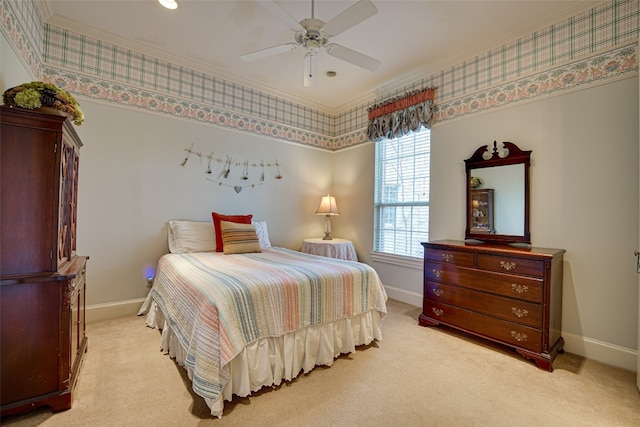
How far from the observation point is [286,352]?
74.5 inches

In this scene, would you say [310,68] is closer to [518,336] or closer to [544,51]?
[544,51]

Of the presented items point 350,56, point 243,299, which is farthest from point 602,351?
point 350,56

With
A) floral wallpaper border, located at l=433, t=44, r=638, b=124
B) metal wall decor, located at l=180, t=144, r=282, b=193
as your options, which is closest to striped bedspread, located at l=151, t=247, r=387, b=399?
metal wall decor, located at l=180, t=144, r=282, b=193

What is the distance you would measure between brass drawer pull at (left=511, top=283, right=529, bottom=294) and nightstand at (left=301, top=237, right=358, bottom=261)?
2002 millimetres

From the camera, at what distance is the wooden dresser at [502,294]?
214 centimetres

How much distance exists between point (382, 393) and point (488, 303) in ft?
4.09

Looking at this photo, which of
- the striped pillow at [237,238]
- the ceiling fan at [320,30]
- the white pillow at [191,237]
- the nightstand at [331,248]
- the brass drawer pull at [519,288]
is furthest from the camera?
the nightstand at [331,248]

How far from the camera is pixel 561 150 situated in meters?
2.45

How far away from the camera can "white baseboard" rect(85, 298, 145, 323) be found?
2816 millimetres

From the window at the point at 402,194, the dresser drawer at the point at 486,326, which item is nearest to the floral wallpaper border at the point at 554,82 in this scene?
the window at the point at 402,194

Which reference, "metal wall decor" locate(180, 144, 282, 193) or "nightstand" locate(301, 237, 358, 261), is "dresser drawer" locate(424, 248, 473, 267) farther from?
"metal wall decor" locate(180, 144, 282, 193)

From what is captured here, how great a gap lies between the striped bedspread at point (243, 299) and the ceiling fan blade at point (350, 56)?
169 cm

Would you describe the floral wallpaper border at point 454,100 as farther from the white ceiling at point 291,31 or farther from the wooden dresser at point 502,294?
the wooden dresser at point 502,294

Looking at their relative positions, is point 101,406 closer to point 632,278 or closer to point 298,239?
point 298,239
